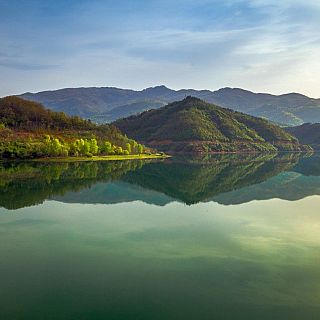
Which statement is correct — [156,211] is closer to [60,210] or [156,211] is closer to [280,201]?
[60,210]

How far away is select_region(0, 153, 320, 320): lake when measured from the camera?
1639 cm

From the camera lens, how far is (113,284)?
18781 millimetres

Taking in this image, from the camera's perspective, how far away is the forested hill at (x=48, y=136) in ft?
327

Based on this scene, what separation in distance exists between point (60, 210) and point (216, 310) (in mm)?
27321

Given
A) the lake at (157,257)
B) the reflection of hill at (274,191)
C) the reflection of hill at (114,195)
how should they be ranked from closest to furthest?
1. the lake at (157,257)
2. the reflection of hill at (114,195)
3. the reflection of hill at (274,191)

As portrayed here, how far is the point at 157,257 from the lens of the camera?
77.0ft

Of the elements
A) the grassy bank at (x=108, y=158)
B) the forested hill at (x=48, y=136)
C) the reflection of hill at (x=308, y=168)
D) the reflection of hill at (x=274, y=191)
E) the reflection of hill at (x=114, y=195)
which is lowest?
the reflection of hill at (x=114, y=195)

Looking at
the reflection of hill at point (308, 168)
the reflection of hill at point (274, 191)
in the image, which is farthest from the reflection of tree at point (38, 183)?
the reflection of hill at point (308, 168)

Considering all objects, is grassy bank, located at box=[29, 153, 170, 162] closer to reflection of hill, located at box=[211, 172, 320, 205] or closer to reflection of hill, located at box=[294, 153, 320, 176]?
reflection of hill, located at box=[294, 153, 320, 176]

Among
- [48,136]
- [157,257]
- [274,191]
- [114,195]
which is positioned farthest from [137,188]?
[48,136]

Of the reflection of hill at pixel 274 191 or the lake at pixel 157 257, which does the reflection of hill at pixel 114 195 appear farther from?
the reflection of hill at pixel 274 191

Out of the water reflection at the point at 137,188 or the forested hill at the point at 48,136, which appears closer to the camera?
the water reflection at the point at 137,188

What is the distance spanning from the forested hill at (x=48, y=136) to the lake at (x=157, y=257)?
5039 centimetres

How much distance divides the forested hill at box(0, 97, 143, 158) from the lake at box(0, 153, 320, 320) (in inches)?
1984
